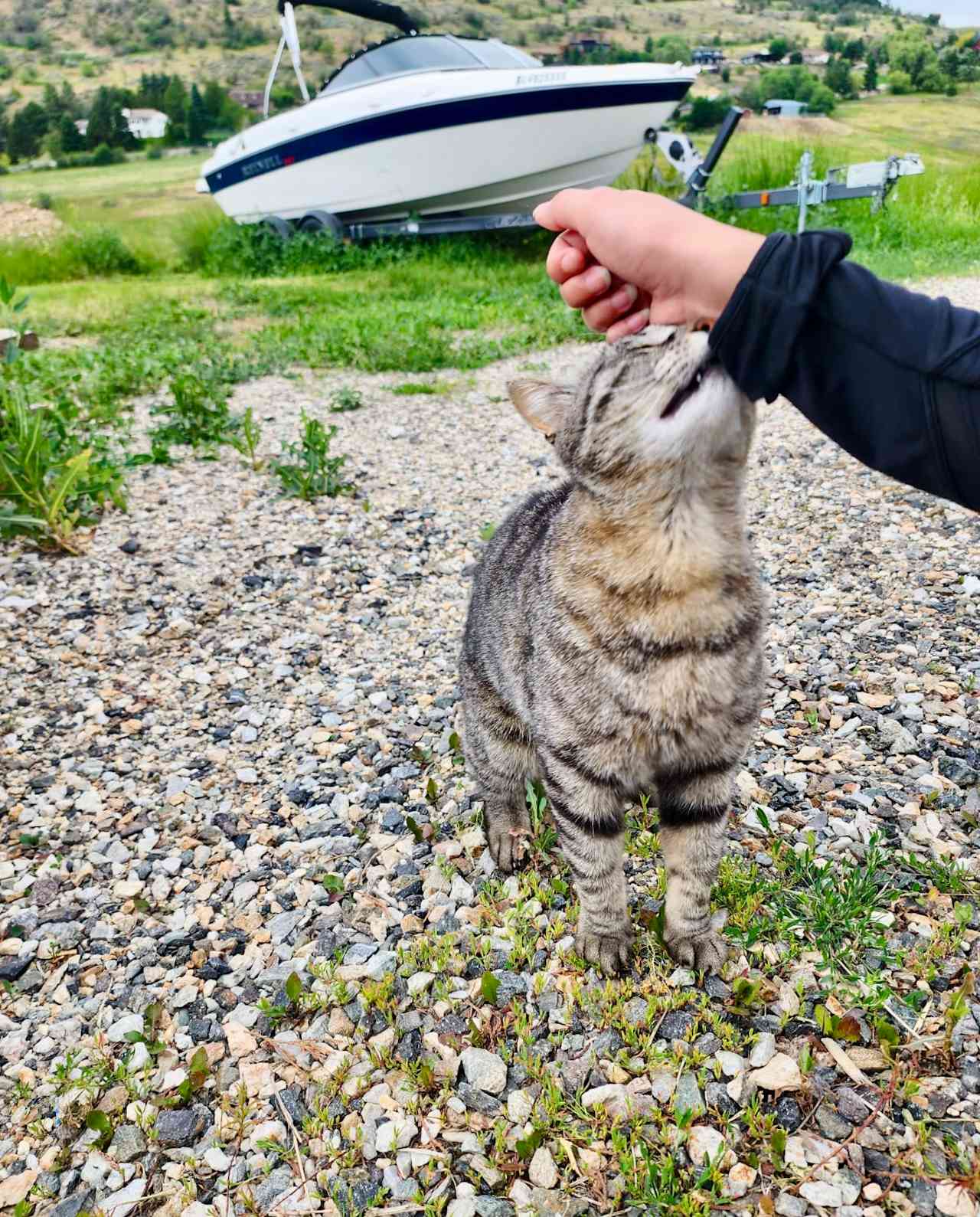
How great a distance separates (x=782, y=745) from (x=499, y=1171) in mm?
1931

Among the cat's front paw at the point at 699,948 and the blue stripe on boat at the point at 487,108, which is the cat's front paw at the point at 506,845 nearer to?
the cat's front paw at the point at 699,948

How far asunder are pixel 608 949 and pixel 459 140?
1388cm

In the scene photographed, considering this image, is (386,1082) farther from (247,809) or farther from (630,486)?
(630,486)

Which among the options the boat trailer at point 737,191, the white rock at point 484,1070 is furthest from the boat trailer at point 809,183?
the white rock at point 484,1070

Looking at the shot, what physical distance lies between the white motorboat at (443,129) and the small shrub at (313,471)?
9562 millimetres

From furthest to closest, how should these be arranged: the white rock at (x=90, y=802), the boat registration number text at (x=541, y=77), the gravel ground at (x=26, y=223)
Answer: the gravel ground at (x=26, y=223), the boat registration number text at (x=541, y=77), the white rock at (x=90, y=802)

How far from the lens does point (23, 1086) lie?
2.54 meters

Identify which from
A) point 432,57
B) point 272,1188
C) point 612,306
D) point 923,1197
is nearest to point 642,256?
point 612,306

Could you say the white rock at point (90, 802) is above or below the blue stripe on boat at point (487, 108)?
below

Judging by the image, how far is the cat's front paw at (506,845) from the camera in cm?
318

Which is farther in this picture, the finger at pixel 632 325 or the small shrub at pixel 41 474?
the small shrub at pixel 41 474

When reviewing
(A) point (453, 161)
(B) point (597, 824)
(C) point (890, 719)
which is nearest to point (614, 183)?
(A) point (453, 161)

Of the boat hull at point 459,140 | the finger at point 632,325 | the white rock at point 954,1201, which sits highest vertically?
the boat hull at point 459,140

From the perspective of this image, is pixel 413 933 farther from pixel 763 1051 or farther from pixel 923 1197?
pixel 923 1197
